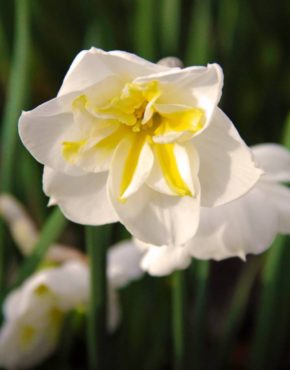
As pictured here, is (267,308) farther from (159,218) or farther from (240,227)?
(159,218)

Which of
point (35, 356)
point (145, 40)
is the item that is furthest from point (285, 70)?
point (35, 356)

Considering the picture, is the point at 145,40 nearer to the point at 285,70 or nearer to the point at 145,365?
the point at 285,70

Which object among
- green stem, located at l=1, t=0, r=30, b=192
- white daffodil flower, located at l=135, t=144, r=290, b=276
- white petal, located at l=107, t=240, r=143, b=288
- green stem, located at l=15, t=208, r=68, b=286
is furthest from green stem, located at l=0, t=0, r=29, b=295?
white daffodil flower, located at l=135, t=144, r=290, b=276

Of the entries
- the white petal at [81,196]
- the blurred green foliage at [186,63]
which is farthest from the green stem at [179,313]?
the white petal at [81,196]

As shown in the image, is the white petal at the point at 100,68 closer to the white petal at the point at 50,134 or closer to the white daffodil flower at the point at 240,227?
the white petal at the point at 50,134

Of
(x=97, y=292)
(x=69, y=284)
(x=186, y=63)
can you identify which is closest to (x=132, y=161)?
(x=97, y=292)

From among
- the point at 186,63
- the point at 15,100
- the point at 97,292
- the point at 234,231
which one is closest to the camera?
the point at 234,231

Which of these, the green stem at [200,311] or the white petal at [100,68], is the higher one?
the white petal at [100,68]
